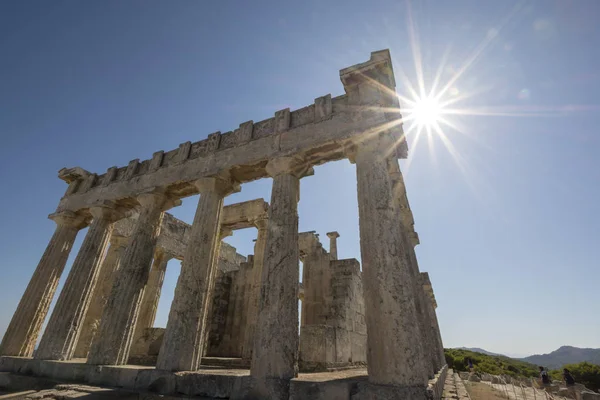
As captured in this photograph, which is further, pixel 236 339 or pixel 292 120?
pixel 236 339

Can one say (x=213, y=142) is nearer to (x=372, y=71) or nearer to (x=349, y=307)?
(x=372, y=71)

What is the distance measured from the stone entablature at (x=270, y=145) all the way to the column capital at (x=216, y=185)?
176 mm

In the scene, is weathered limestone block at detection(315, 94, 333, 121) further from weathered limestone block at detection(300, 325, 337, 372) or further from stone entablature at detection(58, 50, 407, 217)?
weathered limestone block at detection(300, 325, 337, 372)

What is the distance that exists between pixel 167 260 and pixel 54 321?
20.7ft

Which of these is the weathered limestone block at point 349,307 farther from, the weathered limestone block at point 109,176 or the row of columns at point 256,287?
the weathered limestone block at point 109,176

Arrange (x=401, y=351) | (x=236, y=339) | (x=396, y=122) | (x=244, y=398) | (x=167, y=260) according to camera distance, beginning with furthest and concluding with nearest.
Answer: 1. (x=167, y=260)
2. (x=236, y=339)
3. (x=396, y=122)
4. (x=244, y=398)
5. (x=401, y=351)

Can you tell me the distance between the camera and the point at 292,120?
8.55 m

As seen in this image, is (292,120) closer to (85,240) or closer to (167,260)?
(85,240)

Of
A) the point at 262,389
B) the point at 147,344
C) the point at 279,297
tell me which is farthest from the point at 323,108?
the point at 147,344

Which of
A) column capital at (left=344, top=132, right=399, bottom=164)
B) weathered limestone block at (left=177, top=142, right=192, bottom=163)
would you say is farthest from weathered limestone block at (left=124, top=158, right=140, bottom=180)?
column capital at (left=344, top=132, right=399, bottom=164)

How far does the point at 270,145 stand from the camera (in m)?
8.40

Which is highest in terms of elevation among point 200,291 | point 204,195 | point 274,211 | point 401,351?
point 204,195

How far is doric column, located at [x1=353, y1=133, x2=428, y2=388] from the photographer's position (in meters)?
4.57

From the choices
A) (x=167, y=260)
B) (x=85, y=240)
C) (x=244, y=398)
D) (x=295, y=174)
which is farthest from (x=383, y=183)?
(x=167, y=260)
